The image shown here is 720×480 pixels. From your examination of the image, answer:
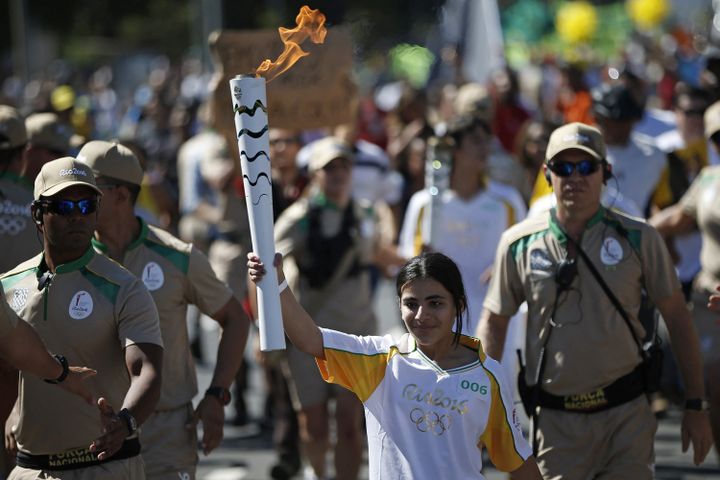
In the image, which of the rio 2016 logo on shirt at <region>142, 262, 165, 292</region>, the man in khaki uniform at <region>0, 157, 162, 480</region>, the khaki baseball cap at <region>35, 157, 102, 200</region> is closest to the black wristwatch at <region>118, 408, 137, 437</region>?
the man in khaki uniform at <region>0, 157, 162, 480</region>

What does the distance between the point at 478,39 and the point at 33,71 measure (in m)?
31.6

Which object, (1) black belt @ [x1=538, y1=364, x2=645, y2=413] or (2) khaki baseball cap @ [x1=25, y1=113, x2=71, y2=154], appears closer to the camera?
(1) black belt @ [x1=538, y1=364, x2=645, y2=413]

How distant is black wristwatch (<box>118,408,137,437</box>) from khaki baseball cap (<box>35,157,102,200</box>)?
33.5 inches

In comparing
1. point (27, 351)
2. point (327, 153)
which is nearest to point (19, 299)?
point (27, 351)

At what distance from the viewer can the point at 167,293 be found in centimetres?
645

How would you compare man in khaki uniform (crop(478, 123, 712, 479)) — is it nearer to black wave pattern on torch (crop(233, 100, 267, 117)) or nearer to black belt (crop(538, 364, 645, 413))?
black belt (crop(538, 364, 645, 413))

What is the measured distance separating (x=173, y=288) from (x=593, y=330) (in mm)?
1818

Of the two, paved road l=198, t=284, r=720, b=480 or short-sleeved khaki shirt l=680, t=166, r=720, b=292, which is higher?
short-sleeved khaki shirt l=680, t=166, r=720, b=292

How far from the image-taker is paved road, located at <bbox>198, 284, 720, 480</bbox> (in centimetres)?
945

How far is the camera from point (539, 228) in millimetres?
6535

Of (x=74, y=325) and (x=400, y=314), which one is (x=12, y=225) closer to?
(x=74, y=325)

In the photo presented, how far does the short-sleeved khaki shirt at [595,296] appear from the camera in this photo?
6.34 metres

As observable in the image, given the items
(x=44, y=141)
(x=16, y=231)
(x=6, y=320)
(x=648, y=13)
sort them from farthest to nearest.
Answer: (x=648, y=13)
(x=44, y=141)
(x=16, y=231)
(x=6, y=320)

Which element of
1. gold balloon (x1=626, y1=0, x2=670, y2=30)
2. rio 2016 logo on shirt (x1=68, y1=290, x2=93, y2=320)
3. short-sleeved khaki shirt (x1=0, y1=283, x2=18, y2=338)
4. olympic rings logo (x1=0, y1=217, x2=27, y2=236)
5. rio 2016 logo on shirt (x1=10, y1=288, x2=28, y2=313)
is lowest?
short-sleeved khaki shirt (x1=0, y1=283, x2=18, y2=338)
